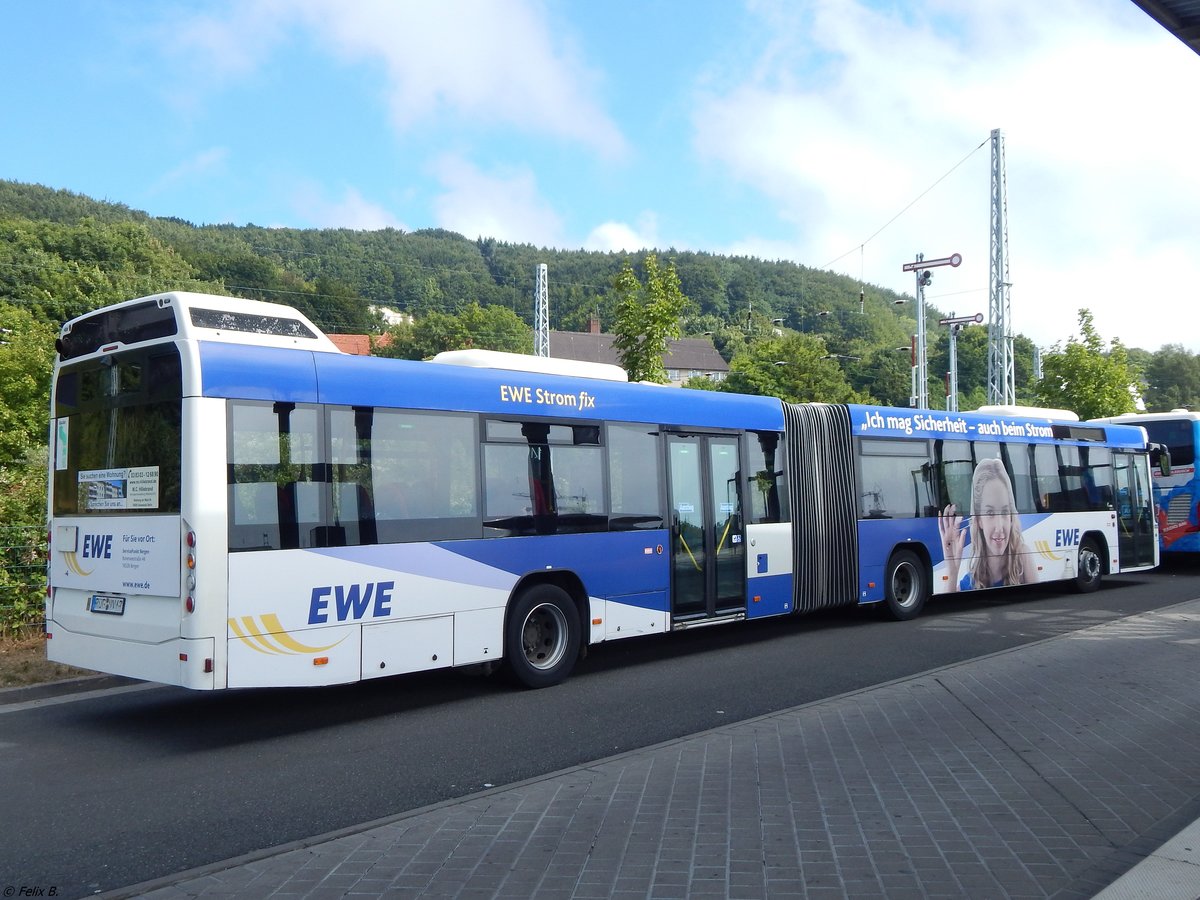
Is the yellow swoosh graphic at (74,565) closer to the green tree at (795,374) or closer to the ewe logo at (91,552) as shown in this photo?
the ewe logo at (91,552)

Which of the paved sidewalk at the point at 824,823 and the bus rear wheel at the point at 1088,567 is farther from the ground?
the bus rear wheel at the point at 1088,567

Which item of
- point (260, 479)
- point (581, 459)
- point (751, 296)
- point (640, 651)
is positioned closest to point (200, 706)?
point (260, 479)

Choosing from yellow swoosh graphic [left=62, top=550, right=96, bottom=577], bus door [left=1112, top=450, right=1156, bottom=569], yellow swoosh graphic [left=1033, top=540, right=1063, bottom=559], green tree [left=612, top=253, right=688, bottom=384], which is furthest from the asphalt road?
green tree [left=612, top=253, right=688, bottom=384]

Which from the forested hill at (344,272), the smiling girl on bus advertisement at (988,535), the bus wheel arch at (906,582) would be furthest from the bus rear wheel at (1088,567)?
the forested hill at (344,272)

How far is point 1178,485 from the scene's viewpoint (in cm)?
2152

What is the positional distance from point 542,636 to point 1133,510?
46.0 feet

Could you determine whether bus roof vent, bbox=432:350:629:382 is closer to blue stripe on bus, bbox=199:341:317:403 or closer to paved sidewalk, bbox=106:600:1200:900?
blue stripe on bus, bbox=199:341:317:403

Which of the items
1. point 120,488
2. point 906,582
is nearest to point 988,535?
point 906,582

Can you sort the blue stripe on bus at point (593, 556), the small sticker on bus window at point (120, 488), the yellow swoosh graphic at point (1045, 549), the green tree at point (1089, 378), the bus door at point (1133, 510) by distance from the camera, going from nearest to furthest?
1. the small sticker on bus window at point (120, 488)
2. the blue stripe on bus at point (593, 556)
3. the yellow swoosh graphic at point (1045, 549)
4. the bus door at point (1133, 510)
5. the green tree at point (1089, 378)

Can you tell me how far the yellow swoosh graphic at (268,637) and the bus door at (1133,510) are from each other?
1597 centimetres

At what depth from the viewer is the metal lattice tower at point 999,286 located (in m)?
31.2

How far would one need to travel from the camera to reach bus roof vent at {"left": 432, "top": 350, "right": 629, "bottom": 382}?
9.77 m

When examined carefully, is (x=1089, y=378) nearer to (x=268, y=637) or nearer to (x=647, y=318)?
(x=647, y=318)

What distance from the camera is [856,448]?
1412cm
